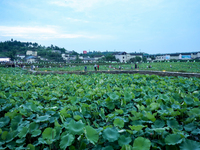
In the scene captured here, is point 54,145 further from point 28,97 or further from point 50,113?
point 28,97

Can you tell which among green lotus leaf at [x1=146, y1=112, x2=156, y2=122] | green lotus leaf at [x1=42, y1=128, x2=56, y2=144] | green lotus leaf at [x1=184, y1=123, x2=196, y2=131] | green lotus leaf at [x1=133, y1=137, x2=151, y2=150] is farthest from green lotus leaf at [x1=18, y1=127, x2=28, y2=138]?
green lotus leaf at [x1=184, y1=123, x2=196, y2=131]

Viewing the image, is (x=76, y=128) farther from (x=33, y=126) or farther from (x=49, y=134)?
(x=33, y=126)

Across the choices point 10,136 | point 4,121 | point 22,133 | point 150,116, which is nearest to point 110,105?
point 150,116

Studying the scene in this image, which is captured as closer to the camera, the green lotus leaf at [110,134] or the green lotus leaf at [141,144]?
the green lotus leaf at [141,144]

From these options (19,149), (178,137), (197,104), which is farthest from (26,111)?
(197,104)

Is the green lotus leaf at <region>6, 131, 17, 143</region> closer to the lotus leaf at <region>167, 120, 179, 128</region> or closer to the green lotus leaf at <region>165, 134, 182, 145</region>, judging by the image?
the green lotus leaf at <region>165, 134, 182, 145</region>

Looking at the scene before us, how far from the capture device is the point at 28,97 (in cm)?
322

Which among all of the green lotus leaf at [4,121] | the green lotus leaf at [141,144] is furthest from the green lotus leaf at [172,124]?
the green lotus leaf at [4,121]

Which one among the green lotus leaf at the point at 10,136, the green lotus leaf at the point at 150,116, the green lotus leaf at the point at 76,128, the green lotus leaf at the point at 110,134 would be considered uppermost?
the green lotus leaf at the point at 150,116

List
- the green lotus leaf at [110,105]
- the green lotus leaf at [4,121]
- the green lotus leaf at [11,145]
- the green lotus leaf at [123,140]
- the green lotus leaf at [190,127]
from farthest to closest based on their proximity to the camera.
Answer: the green lotus leaf at [110,105], the green lotus leaf at [4,121], the green lotus leaf at [190,127], the green lotus leaf at [11,145], the green lotus leaf at [123,140]

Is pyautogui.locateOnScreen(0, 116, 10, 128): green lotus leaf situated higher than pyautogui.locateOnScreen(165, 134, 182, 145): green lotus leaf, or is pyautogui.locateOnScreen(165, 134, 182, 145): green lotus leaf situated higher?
pyautogui.locateOnScreen(165, 134, 182, 145): green lotus leaf

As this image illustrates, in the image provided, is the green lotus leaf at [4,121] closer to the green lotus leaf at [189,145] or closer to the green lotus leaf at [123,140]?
the green lotus leaf at [123,140]

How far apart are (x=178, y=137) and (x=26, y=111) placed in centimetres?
211

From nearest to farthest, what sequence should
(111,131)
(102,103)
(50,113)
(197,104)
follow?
(111,131) < (50,113) < (197,104) < (102,103)
